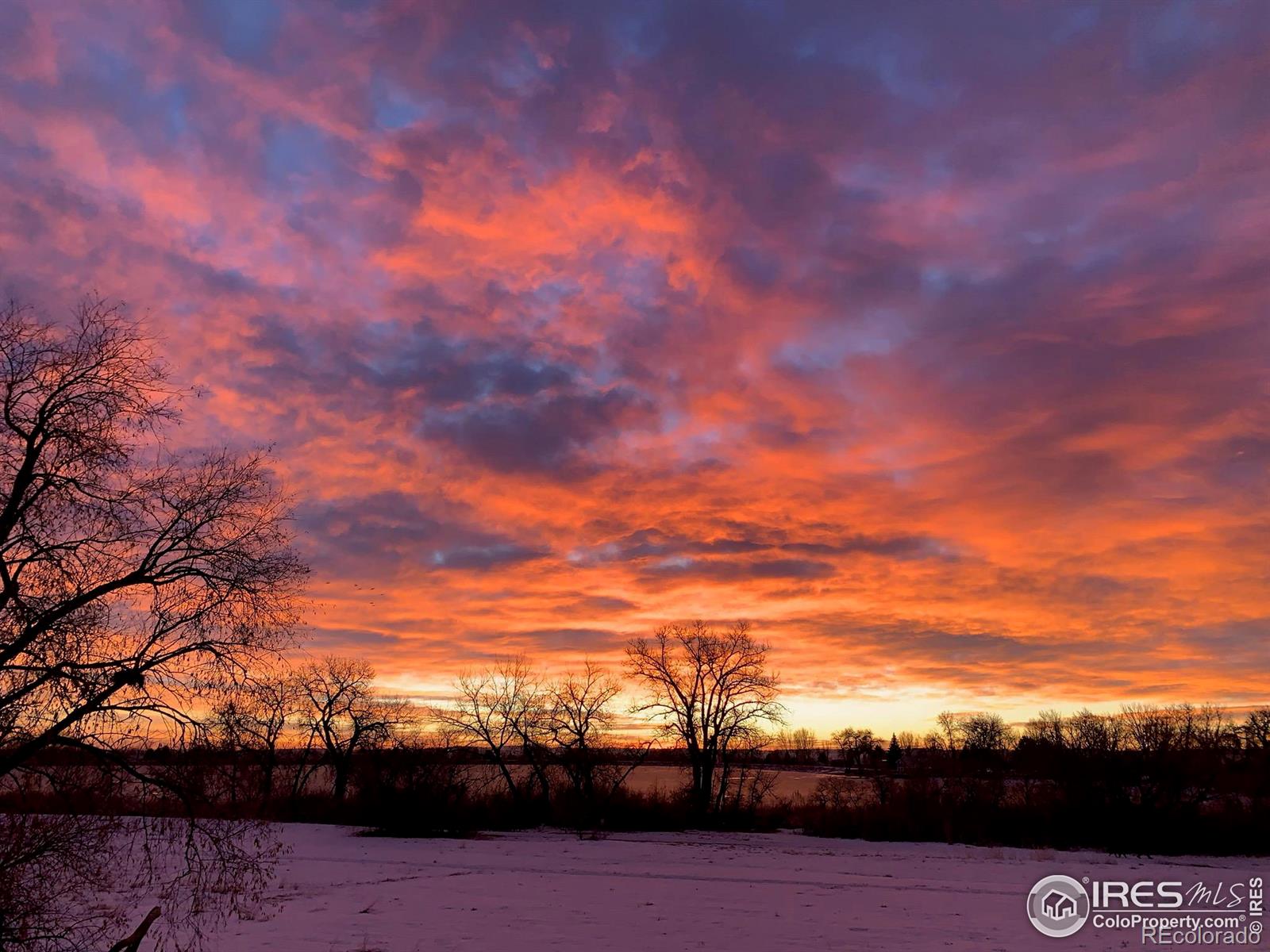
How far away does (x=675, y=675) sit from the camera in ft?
179

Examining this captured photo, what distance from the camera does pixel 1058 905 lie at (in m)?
21.5

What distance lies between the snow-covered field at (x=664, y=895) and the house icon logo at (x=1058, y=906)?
359 mm

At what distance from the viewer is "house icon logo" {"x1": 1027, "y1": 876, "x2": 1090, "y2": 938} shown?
18.4 metres

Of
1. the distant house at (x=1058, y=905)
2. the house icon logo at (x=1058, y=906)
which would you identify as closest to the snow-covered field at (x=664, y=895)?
the house icon logo at (x=1058, y=906)

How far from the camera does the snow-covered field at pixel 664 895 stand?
55.2 ft

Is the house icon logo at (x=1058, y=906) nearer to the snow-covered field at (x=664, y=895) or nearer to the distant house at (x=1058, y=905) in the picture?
the distant house at (x=1058, y=905)

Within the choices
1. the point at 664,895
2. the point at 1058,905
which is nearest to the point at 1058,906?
the point at 1058,905

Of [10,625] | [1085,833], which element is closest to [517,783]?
[1085,833]

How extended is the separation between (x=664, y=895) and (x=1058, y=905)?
403 inches

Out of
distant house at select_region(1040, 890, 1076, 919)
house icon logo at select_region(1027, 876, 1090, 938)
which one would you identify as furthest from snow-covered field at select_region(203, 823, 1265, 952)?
distant house at select_region(1040, 890, 1076, 919)

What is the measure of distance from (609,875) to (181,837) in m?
15.0

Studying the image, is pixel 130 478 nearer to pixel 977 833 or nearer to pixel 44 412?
pixel 44 412

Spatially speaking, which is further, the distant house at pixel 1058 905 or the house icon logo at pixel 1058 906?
the distant house at pixel 1058 905

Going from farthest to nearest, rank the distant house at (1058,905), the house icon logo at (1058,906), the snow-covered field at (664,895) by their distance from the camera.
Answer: the distant house at (1058,905) < the house icon logo at (1058,906) < the snow-covered field at (664,895)
